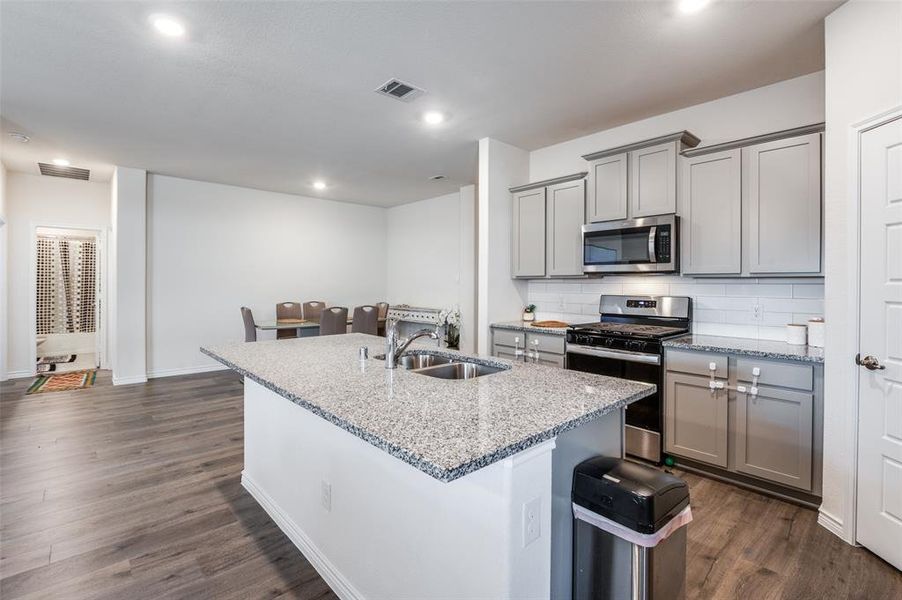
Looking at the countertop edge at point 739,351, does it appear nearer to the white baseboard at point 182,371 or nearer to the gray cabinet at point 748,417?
the gray cabinet at point 748,417

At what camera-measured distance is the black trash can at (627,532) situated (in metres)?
1.29

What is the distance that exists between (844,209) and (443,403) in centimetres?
228

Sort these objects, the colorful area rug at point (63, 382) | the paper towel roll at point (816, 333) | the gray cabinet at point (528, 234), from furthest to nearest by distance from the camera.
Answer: the colorful area rug at point (63, 382) < the gray cabinet at point (528, 234) < the paper towel roll at point (816, 333)

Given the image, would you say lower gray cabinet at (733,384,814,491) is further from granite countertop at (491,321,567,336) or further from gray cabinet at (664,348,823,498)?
granite countertop at (491,321,567,336)

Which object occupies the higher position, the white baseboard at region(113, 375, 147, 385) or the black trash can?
the black trash can

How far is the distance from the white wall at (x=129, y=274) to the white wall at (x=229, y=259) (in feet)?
0.87

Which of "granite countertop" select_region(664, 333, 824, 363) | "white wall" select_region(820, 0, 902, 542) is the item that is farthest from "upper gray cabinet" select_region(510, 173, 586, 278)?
"white wall" select_region(820, 0, 902, 542)

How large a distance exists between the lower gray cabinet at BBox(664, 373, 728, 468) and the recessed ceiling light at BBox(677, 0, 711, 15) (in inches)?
84.2

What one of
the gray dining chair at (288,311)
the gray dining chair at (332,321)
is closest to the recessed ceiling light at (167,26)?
the gray dining chair at (332,321)

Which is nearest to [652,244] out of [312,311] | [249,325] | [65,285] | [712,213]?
[712,213]

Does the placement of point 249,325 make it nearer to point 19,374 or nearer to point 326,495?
point 19,374

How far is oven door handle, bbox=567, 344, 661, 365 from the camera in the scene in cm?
295

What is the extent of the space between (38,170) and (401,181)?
15.0 feet

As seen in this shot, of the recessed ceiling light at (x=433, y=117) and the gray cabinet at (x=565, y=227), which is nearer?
the recessed ceiling light at (x=433, y=117)
